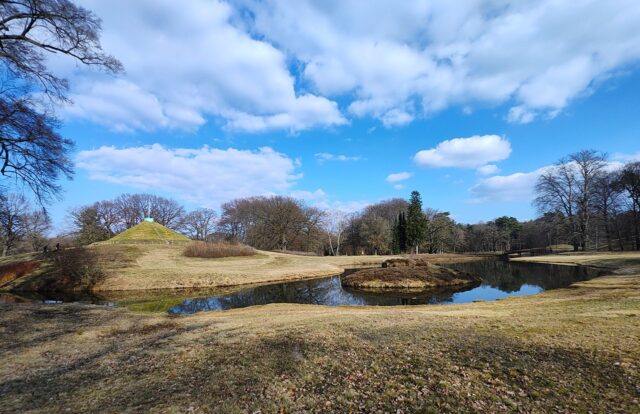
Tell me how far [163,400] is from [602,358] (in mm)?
8650

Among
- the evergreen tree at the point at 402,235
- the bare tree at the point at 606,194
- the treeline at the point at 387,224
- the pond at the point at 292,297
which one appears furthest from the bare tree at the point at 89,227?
the bare tree at the point at 606,194

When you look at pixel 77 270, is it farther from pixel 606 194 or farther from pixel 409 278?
pixel 606 194

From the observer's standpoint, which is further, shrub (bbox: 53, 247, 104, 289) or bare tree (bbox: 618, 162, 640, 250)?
bare tree (bbox: 618, 162, 640, 250)

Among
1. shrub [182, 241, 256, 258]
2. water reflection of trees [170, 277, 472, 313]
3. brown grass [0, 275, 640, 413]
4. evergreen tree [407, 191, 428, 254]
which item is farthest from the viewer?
evergreen tree [407, 191, 428, 254]

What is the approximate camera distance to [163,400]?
5.81 metres

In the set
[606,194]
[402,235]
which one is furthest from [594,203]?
[402,235]

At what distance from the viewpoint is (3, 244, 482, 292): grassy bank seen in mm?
31750

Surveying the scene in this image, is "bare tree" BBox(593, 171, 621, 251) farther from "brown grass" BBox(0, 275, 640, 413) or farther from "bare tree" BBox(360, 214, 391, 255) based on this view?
"brown grass" BBox(0, 275, 640, 413)

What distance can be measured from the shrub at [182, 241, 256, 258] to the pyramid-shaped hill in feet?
31.2

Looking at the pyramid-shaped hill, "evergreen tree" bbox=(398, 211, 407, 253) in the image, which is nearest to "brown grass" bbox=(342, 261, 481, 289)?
the pyramid-shaped hill

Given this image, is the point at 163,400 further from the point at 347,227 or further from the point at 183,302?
the point at 347,227

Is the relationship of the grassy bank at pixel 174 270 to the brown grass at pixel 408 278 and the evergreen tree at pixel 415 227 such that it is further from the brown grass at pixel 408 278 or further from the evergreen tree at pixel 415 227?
the evergreen tree at pixel 415 227

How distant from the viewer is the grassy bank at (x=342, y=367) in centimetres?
557

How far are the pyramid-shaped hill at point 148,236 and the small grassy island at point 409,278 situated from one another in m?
37.9
